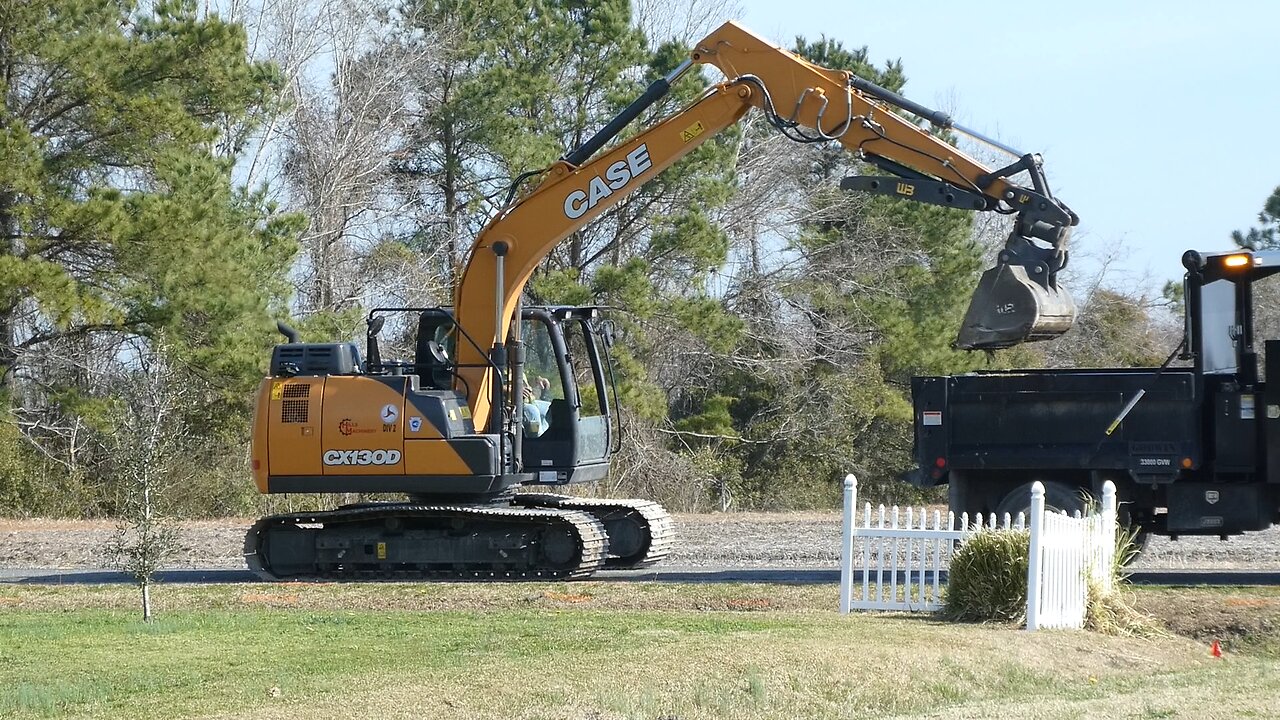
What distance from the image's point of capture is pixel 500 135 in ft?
109

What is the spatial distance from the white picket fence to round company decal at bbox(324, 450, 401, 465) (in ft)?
17.0

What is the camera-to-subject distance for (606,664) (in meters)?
9.80

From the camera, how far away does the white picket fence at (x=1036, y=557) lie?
1167 cm

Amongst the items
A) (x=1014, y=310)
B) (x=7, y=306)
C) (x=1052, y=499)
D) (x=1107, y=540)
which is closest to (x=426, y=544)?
(x=1052, y=499)

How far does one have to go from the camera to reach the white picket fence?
38.3 ft

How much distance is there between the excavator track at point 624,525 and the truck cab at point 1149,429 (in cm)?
Answer: 298

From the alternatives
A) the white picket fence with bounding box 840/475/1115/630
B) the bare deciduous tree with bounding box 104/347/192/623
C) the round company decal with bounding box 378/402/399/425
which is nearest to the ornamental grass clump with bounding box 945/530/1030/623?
the white picket fence with bounding box 840/475/1115/630

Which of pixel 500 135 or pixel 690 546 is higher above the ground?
pixel 500 135

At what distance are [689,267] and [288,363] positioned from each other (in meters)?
17.7

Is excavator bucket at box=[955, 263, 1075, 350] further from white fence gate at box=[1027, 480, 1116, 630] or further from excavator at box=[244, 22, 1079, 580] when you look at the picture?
white fence gate at box=[1027, 480, 1116, 630]

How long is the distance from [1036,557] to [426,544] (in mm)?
7030

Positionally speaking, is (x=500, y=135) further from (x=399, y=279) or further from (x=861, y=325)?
(x=861, y=325)

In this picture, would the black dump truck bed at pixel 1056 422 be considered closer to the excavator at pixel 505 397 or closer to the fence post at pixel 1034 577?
the excavator at pixel 505 397

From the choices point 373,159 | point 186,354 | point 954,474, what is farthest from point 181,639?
point 373,159
